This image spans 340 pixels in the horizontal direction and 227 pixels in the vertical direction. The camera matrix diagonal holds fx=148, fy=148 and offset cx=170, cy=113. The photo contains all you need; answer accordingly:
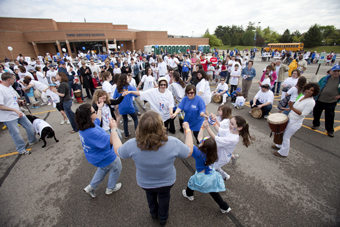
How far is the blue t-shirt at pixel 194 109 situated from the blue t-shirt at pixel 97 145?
1.93 m

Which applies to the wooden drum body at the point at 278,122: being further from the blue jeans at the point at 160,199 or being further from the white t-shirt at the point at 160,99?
the blue jeans at the point at 160,199

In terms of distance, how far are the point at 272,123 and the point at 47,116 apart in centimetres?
882

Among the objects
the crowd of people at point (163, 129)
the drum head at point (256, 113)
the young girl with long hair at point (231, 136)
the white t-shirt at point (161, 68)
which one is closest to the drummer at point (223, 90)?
the crowd of people at point (163, 129)

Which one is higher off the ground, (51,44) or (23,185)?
(51,44)

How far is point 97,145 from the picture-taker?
2.38 meters

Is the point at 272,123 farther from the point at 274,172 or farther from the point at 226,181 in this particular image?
the point at 226,181

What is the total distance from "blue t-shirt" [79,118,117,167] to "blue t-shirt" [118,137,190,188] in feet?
2.62

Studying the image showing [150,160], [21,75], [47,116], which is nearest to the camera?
[150,160]

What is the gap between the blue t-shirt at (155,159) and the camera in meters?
1.67

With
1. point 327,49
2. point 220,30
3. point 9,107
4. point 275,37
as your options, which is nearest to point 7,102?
point 9,107

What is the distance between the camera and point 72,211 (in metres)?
2.74

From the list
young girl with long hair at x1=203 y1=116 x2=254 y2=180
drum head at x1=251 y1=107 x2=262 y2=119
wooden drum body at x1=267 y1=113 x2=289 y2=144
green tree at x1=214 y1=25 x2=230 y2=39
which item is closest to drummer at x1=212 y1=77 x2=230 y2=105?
drum head at x1=251 y1=107 x2=262 y2=119

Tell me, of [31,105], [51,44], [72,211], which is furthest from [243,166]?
[51,44]

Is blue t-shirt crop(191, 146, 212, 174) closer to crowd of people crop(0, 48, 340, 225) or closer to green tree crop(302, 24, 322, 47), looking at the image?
crowd of people crop(0, 48, 340, 225)
